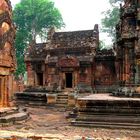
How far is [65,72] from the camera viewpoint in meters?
25.7

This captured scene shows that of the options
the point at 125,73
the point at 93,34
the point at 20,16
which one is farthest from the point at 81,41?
the point at 20,16

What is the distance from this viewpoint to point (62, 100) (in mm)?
22000

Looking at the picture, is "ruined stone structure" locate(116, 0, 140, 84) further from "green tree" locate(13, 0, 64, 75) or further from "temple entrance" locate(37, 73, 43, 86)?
"green tree" locate(13, 0, 64, 75)

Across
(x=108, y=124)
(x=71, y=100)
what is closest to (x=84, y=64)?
(x=71, y=100)

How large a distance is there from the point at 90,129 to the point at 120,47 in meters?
6.74

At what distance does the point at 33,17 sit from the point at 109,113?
3537 cm

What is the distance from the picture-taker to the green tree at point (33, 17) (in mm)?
44250

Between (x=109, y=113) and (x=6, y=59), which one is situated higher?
(x=6, y=59)

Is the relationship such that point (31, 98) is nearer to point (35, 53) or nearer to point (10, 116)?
point (35, 53)

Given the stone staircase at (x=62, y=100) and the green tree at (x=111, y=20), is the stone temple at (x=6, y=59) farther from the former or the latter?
the green tree at (x=111, y=20)

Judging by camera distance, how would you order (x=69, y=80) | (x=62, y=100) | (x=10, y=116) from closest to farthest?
(x=10, y=116)
(x=62, y=100)
(x=69, y=80)

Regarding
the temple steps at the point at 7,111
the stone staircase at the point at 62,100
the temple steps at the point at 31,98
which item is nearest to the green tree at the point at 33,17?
the temple steps at the point at 31,98

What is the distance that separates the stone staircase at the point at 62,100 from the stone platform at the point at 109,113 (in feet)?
30.1

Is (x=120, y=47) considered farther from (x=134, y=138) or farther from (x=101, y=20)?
(x=101, y=20)
